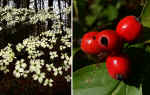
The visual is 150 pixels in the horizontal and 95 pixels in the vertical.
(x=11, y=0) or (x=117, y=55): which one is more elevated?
(x=11, y=0)

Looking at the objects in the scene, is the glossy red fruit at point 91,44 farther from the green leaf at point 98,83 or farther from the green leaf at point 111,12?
the green leaf at point 111,12

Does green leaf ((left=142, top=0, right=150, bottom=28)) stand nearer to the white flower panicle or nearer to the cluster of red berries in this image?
the cluster of red berries

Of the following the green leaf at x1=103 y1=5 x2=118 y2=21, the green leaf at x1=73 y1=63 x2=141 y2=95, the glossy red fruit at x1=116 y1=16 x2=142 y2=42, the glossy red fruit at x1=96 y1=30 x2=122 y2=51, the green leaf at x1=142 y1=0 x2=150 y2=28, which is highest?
the green leaf at x1=103 y1=5 x2=118 y2=21

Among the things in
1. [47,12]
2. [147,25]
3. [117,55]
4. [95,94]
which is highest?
[47,12]

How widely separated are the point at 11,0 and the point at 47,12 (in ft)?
1.15

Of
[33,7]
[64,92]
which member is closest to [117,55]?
[64,92]

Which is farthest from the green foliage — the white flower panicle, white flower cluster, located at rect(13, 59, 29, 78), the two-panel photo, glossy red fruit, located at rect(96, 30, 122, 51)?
white flower cluster, located at rect(13, 59, 29, 78)

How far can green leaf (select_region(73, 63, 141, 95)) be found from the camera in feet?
2.19

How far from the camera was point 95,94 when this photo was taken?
0.73 meters

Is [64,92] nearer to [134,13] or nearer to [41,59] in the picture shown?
[41,59]

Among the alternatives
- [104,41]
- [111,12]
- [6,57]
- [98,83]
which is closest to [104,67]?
[98,83]

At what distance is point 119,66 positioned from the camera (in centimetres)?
57

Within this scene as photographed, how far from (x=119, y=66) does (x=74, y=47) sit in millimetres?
216

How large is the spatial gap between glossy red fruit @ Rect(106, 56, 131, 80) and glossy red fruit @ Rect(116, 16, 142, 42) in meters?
0.06
